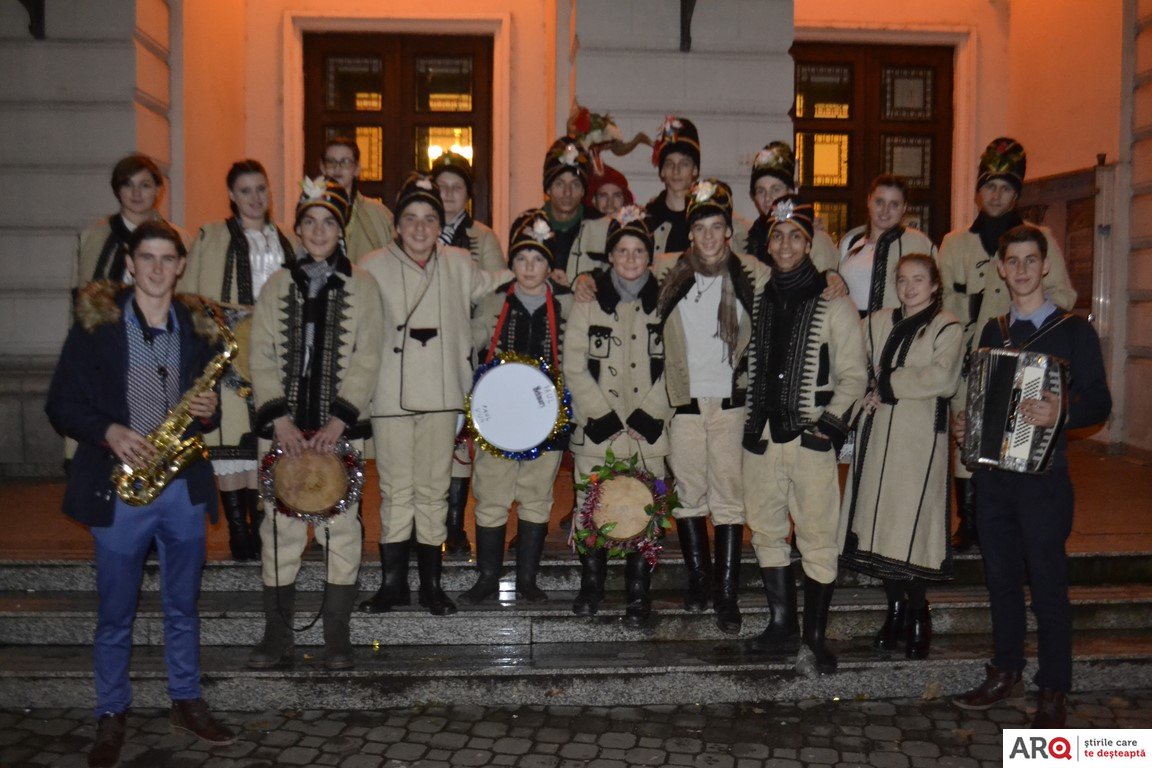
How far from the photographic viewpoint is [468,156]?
429 inches

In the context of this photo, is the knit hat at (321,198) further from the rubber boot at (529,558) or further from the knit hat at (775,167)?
the knit hat at (775,167)

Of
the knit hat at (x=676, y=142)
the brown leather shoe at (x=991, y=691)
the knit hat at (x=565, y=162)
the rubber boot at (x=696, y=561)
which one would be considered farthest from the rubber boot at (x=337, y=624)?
the knit hat at (x=676, y=142)

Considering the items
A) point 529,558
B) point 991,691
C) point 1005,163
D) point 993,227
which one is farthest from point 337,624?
point 1005,163

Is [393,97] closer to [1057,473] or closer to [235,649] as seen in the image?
[235,649]

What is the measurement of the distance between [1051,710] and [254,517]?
435cm

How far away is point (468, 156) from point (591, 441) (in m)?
6.11

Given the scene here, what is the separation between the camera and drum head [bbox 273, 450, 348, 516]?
4.98 meters

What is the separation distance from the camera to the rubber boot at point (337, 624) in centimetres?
523

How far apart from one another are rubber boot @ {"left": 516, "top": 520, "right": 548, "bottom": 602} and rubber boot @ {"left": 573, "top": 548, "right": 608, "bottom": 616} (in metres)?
0.23

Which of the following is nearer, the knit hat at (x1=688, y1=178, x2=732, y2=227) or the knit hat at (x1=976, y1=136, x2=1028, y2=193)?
the knit hat at (x1=688, y1=178, x2=732, y2=227)

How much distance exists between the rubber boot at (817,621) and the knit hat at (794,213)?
1.71 m

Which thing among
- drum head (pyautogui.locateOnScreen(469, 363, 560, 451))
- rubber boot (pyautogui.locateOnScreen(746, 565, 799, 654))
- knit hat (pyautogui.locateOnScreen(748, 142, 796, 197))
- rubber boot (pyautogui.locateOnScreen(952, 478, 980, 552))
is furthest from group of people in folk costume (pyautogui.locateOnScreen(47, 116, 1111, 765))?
rubber boot (pyautogui.locateOnScreen(952, 478, 980, 552))

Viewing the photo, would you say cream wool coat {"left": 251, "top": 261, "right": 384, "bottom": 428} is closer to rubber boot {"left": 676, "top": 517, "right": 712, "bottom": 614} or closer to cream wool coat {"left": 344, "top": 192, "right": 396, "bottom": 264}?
cream wool coat {"left": 344, "top": 192, "right": 396, "bottom": 264}

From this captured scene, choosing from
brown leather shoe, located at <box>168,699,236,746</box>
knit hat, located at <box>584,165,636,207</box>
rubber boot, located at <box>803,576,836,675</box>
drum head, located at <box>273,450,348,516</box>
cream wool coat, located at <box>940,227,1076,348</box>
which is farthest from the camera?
knit hat, located at <box>584,165,636,207</box>
